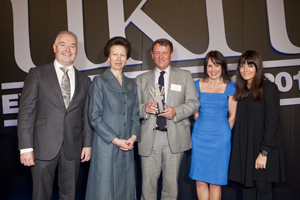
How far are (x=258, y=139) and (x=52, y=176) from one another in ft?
6.77

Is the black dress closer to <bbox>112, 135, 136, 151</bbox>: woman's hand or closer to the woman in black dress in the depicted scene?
the woman in black dress

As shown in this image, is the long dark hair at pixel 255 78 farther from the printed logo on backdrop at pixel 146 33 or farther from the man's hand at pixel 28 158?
the man's hand at pixel 28 158

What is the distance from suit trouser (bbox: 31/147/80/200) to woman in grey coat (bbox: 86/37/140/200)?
8.5 inches

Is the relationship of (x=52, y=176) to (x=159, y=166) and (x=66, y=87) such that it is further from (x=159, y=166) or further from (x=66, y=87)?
(x=159, y=166)

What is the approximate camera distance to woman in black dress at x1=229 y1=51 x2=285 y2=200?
2.29 metres

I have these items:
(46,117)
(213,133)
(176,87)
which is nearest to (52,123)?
(46,117)

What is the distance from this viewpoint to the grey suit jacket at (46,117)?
2104 millimetres

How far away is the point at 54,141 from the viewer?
2166 mm

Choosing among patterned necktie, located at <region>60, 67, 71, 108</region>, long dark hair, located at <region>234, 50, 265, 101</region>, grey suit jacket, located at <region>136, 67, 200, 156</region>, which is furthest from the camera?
grey suit jacket, located at <region>136, 67, 200, 156</region>

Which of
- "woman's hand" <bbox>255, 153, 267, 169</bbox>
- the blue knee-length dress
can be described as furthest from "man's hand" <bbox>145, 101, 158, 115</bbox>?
"woman's hand" <bbox>255, 153, 267, 169</bbox>

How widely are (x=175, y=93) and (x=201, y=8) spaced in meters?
1.65

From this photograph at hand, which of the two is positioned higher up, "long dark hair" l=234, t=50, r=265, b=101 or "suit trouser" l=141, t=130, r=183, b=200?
"long dark hair" l=234, t=50, r=265, b=101

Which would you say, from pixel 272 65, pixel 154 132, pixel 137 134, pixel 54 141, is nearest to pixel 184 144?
pixel 154 132

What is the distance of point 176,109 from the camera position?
2.46m
